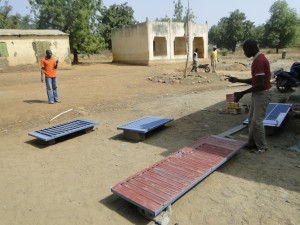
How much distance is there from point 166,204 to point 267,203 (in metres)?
1.20

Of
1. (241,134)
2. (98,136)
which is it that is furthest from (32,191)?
(241,134)

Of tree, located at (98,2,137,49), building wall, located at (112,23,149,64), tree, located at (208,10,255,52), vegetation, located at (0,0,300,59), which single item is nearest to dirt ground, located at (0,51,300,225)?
vegetation, located at (0,0,300,59)

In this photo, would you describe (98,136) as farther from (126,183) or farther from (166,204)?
(166,204)

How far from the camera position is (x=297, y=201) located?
321 centimetres

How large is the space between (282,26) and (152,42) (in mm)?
29445

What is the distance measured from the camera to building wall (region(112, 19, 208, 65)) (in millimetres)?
24203

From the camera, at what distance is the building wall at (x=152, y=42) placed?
24203 mm

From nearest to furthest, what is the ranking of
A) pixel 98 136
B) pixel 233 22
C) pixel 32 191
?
1. pixel 32 191
2. pixel 98 136
3. pixel 233 22

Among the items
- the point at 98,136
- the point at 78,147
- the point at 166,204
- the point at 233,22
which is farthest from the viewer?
the point at 233,22

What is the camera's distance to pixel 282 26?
43.6 meters

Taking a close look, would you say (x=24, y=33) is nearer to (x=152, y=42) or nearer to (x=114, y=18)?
(x=152, y=42)

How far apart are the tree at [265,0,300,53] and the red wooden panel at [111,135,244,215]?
44368 mm

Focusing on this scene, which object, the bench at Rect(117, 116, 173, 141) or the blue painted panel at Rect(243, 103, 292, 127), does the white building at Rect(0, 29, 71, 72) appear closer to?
the bench at Rect(117, 116, 173, 141)

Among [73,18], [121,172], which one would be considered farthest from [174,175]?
[73,18]
